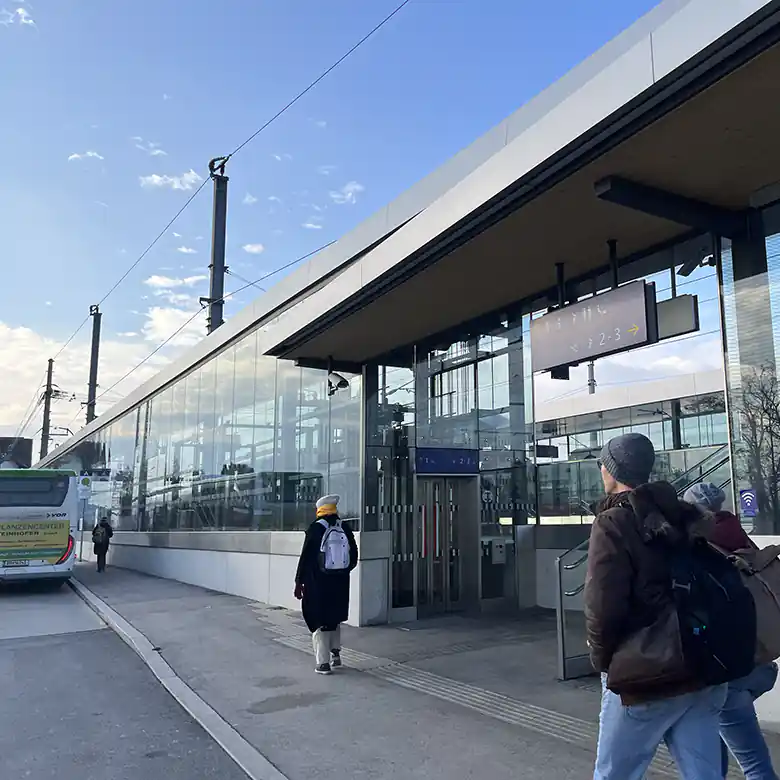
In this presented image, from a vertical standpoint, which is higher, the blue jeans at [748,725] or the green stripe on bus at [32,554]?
the blue jeans at [748,725]

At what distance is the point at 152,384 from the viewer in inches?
928

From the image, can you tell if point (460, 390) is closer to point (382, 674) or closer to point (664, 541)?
point (382, 674)

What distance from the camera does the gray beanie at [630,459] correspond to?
9.92 ft

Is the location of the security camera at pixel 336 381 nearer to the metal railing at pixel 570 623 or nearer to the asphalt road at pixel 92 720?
the asphalt road at pixel 92 720

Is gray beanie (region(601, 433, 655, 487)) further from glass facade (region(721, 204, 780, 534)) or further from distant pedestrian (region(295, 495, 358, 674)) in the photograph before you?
distant pedestrian (region(295, 495, 358, 674))

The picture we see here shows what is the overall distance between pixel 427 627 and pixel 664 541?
8060mm

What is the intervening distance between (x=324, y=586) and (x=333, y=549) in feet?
1.21

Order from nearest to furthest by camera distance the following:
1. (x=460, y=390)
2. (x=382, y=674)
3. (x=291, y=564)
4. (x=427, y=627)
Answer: (x=382, y=674), (x=427, y=627), (x=460, y=390), (x=291, y=564)

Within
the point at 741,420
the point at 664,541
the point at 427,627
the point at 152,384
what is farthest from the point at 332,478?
the point at 152,384

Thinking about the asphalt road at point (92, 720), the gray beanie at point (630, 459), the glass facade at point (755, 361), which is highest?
the glass facade at point (755, 361)

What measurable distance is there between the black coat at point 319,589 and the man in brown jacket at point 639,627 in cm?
506

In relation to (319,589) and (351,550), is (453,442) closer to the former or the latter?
(351,550)

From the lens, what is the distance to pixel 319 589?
25.4 feet

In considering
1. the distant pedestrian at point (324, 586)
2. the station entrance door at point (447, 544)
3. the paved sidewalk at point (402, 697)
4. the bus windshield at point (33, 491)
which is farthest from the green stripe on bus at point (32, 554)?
the distant pedestrian at point (324, 586)
